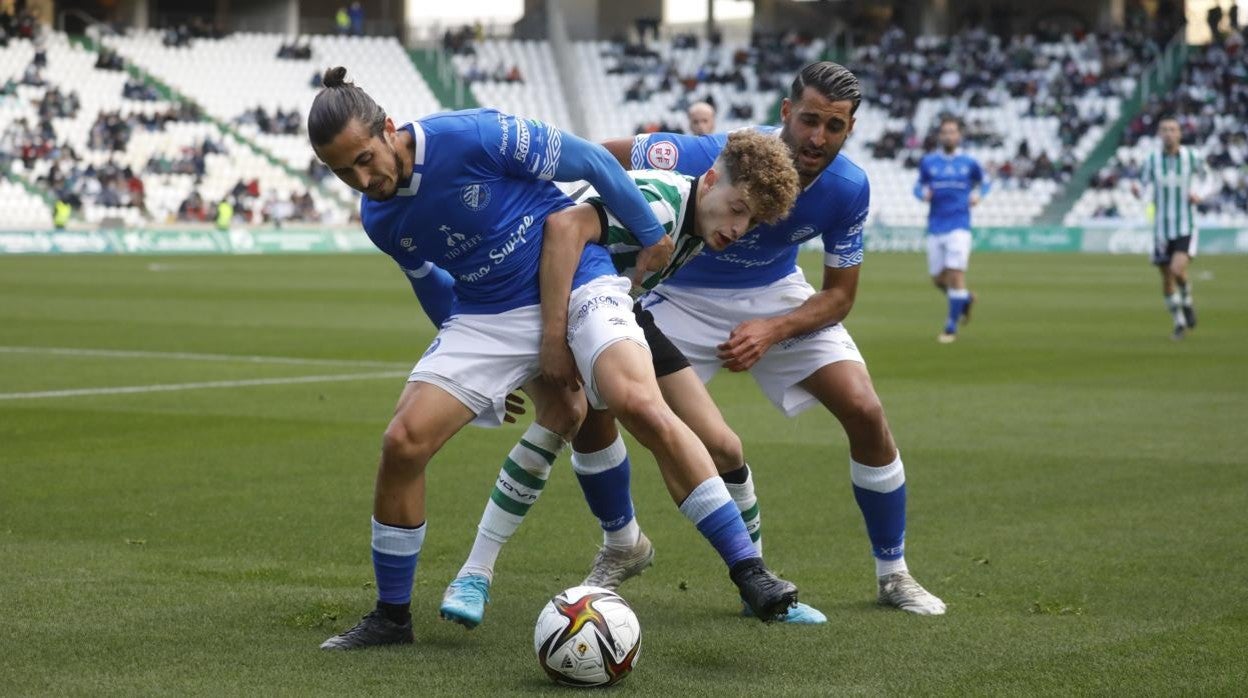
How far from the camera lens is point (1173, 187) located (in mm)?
19672

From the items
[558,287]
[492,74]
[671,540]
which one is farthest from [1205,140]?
[558,287]

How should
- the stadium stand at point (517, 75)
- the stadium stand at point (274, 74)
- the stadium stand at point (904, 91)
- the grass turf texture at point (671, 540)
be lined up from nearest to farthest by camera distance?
the grass turf texture at point (671, 540), the stadium stand at point (904, 91), the stadium stand at point (274, 74), the stadium stand at point (517, 75)

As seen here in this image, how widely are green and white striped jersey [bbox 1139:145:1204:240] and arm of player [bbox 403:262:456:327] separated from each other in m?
15.1

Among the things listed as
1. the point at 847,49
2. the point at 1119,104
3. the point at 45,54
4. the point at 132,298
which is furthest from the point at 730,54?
the point at 132,298

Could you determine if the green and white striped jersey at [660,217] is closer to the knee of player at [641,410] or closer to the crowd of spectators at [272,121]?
the knee of player at [641,410]

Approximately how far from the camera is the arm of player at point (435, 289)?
5.96m

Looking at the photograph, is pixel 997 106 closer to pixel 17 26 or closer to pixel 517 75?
pixel 517 75

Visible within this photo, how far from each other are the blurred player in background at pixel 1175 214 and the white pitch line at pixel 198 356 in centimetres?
915

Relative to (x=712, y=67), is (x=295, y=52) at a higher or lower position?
higher

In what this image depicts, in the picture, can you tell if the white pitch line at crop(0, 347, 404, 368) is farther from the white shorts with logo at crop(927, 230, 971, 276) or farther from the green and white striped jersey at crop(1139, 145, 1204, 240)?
the green and white striped jersey at crop(1139, 145, 1204, 240)

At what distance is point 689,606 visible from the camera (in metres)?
6.16

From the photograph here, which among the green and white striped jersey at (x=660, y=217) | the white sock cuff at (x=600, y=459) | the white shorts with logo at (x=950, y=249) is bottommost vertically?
the white shorts with logo at (x=950, y=249)

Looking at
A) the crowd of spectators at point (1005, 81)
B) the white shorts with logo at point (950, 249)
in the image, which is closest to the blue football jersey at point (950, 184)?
the white shorts with logo at point (950, 249)

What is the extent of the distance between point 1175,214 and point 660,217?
15.0 m
